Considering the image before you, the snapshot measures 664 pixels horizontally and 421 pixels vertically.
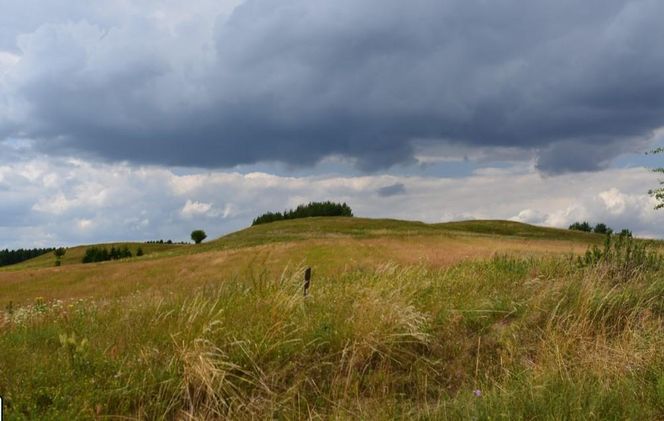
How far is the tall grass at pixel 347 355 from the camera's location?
5.18 metres

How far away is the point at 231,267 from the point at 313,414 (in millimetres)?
29559

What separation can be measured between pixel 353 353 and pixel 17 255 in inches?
6467

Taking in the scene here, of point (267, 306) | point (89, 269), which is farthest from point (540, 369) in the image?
point (89, 269)

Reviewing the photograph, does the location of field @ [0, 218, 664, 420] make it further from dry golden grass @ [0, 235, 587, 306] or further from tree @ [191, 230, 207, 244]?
tree @ [191, 230, 207, 244]

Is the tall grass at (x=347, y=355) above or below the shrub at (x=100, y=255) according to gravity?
below

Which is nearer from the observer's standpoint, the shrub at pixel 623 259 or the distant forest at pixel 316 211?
the shrub at pixel 623 259

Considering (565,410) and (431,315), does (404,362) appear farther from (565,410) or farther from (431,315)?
(565,410)

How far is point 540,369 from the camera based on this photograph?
6.01 m

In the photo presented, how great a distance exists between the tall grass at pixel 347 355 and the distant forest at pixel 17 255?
151 m

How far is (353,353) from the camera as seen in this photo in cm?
630

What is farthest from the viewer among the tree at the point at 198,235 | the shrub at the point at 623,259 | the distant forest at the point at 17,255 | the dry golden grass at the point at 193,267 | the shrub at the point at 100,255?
the distant forest at the point at 17,255

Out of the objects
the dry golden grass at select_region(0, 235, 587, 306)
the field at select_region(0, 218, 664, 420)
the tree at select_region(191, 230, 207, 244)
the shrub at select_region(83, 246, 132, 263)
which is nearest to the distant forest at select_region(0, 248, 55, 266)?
the shrub at select_region(83, 246, 132, 263)

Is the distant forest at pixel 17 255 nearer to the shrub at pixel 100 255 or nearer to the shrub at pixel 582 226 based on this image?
the shrub at pixel 100 255

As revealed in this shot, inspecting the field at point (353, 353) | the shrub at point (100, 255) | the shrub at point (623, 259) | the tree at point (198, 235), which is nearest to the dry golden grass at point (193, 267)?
the shrub at point (623, 259)
